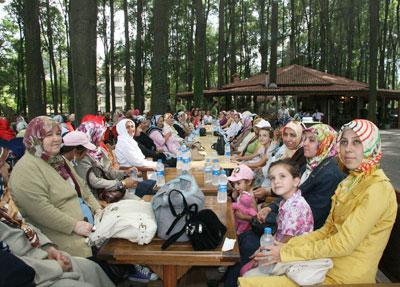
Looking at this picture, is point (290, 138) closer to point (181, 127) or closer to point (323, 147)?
point (323, 147)

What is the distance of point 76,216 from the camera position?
3.38m

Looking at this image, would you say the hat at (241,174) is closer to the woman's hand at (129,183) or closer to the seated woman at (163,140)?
the woman's hand at (129,183)

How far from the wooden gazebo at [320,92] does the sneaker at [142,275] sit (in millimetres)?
21326

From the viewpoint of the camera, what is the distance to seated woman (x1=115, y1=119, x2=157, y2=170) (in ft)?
19.7

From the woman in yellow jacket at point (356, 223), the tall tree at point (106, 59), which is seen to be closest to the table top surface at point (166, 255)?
the woman in yellow jacket at point (356, 223)

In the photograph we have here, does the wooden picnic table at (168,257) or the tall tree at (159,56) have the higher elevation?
the tall tree at (159,56)

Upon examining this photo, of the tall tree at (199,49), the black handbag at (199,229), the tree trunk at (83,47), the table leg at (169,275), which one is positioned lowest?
the table leg at (169,275)

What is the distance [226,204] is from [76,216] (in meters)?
1.46

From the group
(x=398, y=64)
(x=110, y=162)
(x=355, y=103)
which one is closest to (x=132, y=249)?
(x=110, y=162)

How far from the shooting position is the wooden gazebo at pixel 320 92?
940 inches

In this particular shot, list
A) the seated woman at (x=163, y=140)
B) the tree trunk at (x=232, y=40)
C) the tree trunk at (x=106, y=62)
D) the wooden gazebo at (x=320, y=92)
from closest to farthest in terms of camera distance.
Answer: the seated woman at (x=163, y=140)
the wooden gazebo at (x=320, y=92)
the tree trunk at (x=106, y=62)
the tree trunk at (x=232, y=40)

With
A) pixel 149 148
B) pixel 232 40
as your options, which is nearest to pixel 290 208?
pixel 149 148

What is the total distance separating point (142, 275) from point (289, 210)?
1581mm

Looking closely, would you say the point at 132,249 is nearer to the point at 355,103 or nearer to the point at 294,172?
the point at 294,172
